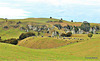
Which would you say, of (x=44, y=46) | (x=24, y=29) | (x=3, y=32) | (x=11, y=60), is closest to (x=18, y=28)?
(x=24, y=29)

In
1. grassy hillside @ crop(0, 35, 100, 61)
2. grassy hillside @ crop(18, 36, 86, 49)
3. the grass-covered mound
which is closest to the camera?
grassy hillside @ crop(0, 35, 100, 61)

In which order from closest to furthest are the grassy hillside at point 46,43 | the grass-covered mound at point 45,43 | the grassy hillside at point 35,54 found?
the grassy hillside at point 35,54 < the grass-covered mound at point 45,43 < the grassy hillside at point 46,43

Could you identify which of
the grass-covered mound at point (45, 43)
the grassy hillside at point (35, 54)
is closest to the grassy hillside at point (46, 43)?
the grass-covered mound at point (45, 43)

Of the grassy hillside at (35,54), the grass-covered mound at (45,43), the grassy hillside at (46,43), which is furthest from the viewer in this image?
the grassy hillside at (46,43)

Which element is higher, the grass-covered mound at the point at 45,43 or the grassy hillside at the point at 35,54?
the grassy hillside at the point at 35,54

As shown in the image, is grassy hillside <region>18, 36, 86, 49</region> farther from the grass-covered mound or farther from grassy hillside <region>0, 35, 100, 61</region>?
grassy hillside <region>0, 35, 100, 61</region>

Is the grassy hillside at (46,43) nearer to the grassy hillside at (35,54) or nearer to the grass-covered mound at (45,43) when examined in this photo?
the grass-covered mound at (45,43)

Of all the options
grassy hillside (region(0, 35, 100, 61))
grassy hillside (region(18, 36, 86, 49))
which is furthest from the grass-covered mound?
grassy hillside (region(0, 35, 100, 61))

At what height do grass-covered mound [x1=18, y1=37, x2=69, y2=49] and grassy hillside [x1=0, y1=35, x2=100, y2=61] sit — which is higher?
grassy hillside [x1=0, y1=35, x2=100, y2=61]

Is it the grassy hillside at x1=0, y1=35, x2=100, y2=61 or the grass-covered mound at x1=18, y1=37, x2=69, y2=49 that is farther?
the grass-covered mound at x1=18, y1=37, x2=69, y2=49

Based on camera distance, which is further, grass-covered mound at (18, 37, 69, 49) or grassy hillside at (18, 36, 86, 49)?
grassy hillside at (18, 36, 86, 49)

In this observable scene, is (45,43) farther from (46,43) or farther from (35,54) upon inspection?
(35,54)

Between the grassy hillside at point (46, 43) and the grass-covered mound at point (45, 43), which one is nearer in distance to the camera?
the grass-covered mound at point (45, 43)

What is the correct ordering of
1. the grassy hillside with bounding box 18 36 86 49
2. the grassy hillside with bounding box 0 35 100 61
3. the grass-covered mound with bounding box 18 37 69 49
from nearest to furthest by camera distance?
the grassy hillside with bounding box 0 35 100 61 < the grass-covered mound with bounding box 18 37 69 49 < the grassy hillside with bounding box 18 36 86 49
